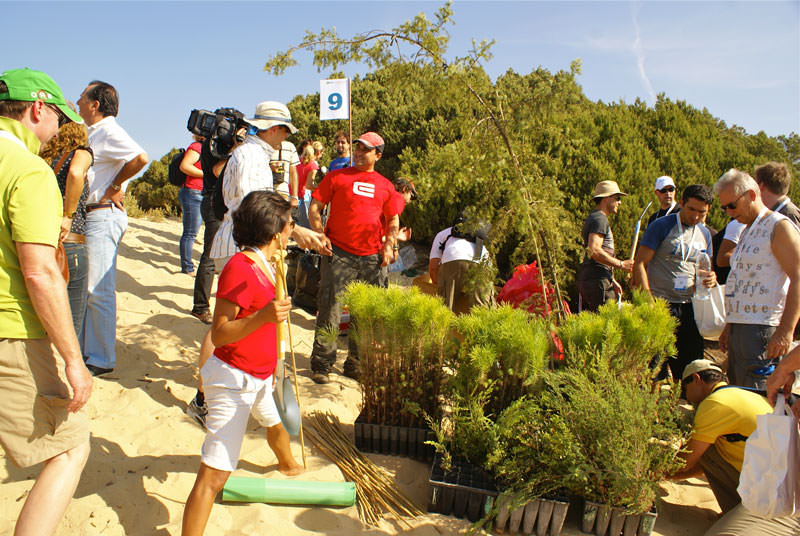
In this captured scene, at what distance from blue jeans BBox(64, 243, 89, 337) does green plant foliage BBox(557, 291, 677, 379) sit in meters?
3.21

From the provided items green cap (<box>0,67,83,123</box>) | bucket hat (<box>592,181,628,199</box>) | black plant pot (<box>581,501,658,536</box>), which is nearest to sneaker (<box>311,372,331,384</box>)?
black plant pot (<box>581,501,658,536</box>)

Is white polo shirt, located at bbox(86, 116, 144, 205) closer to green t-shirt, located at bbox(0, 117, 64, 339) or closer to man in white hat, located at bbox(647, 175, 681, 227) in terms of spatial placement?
green t-shirt, located at bbox(0, 117, 64, 339)

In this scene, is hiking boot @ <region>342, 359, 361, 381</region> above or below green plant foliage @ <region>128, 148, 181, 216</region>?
below

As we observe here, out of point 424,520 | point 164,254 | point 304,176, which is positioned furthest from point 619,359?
point 164,254

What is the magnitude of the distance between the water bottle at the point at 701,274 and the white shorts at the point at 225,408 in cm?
369

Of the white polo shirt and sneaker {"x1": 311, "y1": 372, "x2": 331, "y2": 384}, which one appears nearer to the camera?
the white polo shirt

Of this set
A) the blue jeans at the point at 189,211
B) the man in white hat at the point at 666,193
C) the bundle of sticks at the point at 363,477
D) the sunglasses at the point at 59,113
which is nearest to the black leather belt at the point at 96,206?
the sunglasses at the point at 59,113

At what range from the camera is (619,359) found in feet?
10.8

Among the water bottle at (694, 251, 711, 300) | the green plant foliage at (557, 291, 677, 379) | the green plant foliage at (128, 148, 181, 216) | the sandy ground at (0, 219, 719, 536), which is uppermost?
the green plant foliage at (128, 148, 181, 216)

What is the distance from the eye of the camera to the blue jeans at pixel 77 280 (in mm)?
3529

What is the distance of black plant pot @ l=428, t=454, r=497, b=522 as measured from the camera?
2.87 metres

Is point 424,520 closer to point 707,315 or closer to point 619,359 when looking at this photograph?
point 619,359

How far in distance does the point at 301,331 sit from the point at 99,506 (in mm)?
3353

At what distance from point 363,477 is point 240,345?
1.15 m
